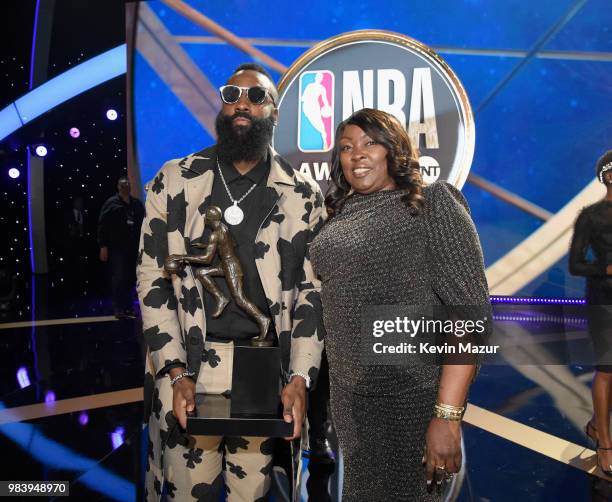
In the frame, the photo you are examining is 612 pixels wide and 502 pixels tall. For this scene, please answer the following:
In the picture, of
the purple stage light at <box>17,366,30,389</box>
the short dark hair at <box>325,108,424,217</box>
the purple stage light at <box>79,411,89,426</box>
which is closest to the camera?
the short dark hair at <box>325,108,424,217</box>

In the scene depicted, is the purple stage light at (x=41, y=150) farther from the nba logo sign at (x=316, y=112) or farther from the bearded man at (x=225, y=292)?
the bearded man at (x=225, y=292)

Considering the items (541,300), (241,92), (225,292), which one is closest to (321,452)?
(225,292)

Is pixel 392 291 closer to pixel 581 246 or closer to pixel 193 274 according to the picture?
pixel 193 274

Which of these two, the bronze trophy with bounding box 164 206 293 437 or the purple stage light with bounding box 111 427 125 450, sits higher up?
the bronze trophy with bounding box 164 206 293 437

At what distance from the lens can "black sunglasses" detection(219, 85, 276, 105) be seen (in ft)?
7.54

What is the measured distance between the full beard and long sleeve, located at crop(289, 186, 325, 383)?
1.06 ft

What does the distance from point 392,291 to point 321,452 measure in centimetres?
226

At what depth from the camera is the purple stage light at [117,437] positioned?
3.93 m

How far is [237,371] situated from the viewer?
1.97 m

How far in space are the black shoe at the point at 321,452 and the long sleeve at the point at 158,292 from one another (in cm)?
179

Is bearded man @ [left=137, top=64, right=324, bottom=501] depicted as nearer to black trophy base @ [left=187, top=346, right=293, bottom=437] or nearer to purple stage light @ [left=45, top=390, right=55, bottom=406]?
black trophy base @ [left=187, top=346, right=293, bottom=437]

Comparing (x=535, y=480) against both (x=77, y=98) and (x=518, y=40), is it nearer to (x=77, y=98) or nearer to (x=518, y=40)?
(x=518, y=40)

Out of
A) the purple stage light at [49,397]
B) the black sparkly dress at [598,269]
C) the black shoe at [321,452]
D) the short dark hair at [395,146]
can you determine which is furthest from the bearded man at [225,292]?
the purple stage light at [49,397]

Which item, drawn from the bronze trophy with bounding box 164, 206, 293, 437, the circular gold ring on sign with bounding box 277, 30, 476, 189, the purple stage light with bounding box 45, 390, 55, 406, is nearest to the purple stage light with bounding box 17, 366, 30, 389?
the purple stage light with bounding box 45, 390, 55, 406
